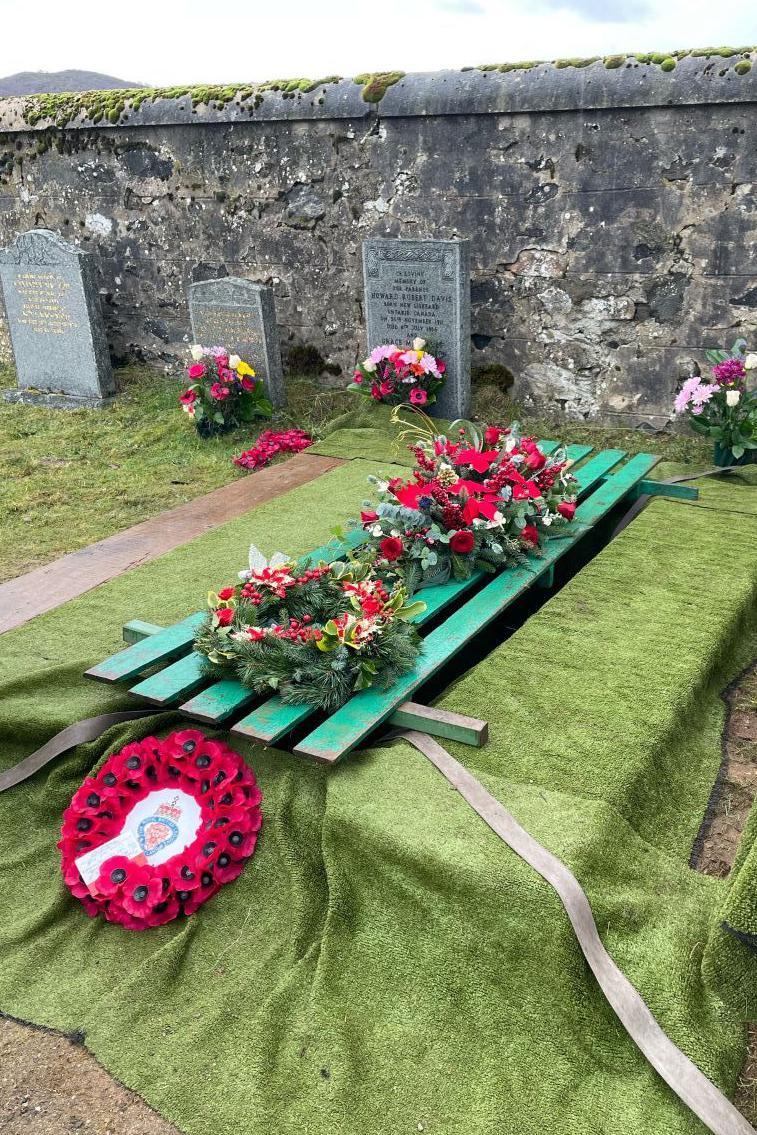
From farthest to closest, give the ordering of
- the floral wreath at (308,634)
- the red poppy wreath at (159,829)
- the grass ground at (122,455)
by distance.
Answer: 1. the grass ground at (122,455)
2. the floral wreath at (308,634)
3. the red poppy wreath at (159,829)

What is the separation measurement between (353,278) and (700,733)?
4843 mm

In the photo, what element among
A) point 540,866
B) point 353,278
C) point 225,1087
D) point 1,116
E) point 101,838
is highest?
point 1,116

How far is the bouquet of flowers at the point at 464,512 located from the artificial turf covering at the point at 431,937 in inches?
18.1

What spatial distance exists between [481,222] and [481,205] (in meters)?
0.11

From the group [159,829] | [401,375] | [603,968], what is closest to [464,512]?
[159,829]

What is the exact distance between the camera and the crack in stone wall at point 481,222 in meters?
5.53

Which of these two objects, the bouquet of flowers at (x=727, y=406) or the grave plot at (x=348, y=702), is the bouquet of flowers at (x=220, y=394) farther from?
the grave plot at (x=348, y=702)

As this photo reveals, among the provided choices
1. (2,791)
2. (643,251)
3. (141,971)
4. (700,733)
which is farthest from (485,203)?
(141,971)

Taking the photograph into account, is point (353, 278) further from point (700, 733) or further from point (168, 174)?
point (700, 733)

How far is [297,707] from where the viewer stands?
2.65m

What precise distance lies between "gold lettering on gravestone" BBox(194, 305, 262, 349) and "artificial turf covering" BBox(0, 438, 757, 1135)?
419cm

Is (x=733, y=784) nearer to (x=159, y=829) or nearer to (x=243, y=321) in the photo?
(x=159, y=829)

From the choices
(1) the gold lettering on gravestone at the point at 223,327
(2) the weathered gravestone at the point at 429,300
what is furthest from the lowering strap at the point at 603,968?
(1) the gold lettering on gravestone at the point at 223,327

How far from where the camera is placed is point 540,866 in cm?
212
